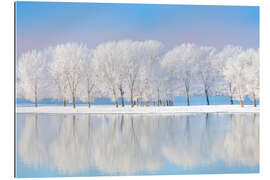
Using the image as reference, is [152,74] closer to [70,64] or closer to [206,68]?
[206,68]

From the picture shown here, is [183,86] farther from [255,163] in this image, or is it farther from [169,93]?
[255,163]

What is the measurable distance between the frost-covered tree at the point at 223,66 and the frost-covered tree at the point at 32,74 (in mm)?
3975

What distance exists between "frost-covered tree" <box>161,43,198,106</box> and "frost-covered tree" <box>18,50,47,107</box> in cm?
282

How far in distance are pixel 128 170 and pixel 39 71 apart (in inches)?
131

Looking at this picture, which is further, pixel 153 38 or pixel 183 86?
pixel 183 86

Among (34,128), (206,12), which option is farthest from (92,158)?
(206,12)

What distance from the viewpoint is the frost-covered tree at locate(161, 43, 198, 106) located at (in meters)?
6.89

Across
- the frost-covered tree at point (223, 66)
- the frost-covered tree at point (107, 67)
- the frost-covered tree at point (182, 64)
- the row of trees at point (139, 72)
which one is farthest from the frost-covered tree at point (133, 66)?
the frost-covered tree at point (223, 66)

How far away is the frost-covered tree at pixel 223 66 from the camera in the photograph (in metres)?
6.78

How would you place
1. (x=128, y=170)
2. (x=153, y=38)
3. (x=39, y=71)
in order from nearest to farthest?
(x=128, y=170) → (x=153, y=38) → (x=39, y=71)

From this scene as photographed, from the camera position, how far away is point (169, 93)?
280 inches

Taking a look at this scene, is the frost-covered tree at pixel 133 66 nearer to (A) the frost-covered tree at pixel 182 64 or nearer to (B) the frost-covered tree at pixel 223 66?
(A) the frost-covered tree at pixel 182 64

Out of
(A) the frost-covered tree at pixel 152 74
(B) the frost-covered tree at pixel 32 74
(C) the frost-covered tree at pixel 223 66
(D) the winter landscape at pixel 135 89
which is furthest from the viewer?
(A) the frost-covered tree at pixel 152 74

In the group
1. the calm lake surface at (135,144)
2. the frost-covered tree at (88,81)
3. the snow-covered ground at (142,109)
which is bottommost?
the calm lake surface at (135,144)
